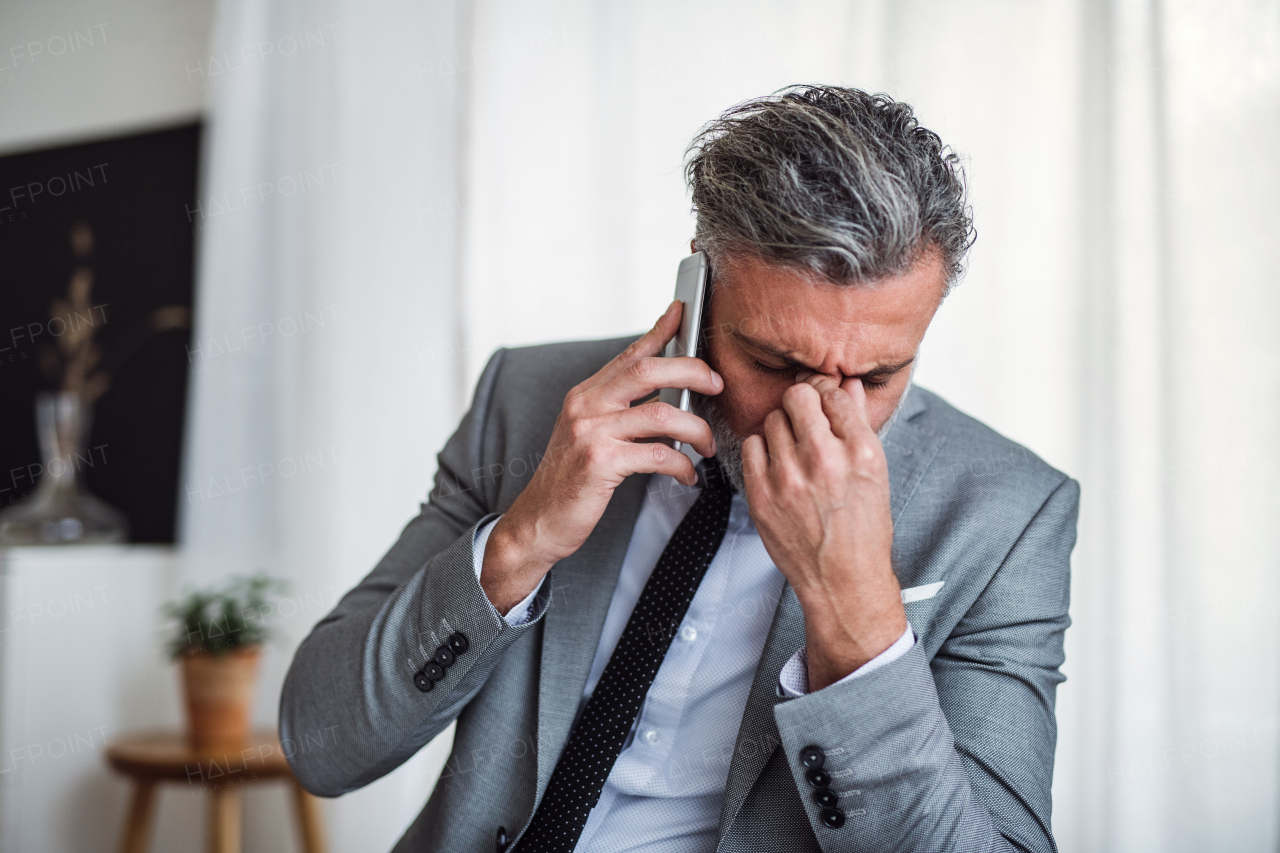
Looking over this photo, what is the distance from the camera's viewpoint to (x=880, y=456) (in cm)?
111

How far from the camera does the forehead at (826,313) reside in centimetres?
120

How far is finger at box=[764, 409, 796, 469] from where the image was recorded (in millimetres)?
1126

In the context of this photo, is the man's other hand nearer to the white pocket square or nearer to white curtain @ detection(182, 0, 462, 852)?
the white pocket square

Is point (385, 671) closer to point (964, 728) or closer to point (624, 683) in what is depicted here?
point (624, 683)

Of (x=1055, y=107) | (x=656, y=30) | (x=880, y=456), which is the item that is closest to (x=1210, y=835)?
(x=880, y=456)

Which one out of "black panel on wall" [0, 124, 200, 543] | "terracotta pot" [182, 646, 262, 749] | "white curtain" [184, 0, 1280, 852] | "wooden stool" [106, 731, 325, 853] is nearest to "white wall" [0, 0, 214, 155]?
"black panel on wall" [0, 124, 200, 543]

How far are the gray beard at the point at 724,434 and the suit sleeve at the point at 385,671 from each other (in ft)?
1.12

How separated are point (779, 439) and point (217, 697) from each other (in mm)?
1999

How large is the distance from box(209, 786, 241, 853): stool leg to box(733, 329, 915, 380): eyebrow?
2.04 metres

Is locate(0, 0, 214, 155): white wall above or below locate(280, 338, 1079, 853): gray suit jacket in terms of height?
above

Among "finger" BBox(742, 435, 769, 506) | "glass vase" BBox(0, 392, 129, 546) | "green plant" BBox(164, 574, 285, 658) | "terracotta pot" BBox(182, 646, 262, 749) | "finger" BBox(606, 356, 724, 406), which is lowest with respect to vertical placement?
"terracotta pot" BBox(182, 646, 262, 749)

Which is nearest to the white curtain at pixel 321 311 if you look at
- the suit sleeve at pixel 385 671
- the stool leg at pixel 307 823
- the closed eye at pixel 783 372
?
the stool leg at pixel 307 823

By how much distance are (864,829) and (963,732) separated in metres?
0.22

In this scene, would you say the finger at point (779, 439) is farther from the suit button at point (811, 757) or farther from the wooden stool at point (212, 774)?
the wooden stool at point (212, 774)
